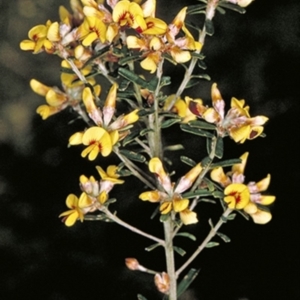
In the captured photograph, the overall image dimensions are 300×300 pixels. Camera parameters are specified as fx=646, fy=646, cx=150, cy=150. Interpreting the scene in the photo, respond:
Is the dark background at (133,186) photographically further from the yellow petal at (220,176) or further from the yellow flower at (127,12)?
the yellow flower at (127,12)

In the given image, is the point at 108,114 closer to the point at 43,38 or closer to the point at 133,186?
the point at 43,38

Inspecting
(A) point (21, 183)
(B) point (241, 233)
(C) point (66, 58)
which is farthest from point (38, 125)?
(C) point (66, 58)

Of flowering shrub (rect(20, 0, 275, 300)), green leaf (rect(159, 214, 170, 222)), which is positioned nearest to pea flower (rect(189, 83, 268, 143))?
flowering shrub (rect(20, 0, 275, 300))

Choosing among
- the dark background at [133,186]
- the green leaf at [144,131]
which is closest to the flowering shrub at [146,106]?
the green leaf at [144,131]

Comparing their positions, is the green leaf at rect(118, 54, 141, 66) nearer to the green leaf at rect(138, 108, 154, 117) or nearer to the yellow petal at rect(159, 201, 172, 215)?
the green leaf at rect(138, 108, 154, 117)

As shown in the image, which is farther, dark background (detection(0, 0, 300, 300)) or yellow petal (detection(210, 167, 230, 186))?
dark background (detection(0, 0, 300, 300))

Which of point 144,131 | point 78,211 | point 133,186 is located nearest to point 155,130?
point 144,131
